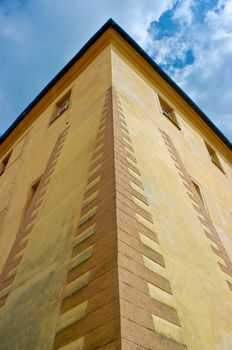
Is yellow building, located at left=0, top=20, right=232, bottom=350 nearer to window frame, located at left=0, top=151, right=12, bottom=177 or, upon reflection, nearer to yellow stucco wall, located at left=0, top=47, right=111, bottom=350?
yellow stucco wall, located at left=0, top=47, right=111, bottom=350

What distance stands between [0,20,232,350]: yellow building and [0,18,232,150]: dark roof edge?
1.40 metres

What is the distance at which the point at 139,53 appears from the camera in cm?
966

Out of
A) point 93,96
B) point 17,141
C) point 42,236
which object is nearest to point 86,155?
point 42,236

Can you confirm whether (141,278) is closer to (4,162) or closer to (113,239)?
(113,239)

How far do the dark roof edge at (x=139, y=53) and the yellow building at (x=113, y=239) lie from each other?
140cm

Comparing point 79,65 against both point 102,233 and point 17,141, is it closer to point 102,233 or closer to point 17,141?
point 17,141

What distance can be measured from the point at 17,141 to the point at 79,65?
3.44m

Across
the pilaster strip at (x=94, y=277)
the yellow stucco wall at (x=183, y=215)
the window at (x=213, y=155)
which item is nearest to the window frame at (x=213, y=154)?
the window at (x=213, y=155)

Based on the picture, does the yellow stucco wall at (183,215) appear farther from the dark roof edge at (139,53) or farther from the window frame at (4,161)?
the window frame at (4,161)

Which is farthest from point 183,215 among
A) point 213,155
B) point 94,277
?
point 213,155

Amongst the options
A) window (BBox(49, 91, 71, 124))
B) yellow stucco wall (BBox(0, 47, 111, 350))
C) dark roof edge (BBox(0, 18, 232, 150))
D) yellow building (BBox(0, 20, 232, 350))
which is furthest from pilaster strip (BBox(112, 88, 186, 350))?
dark roof edge (BBox(0, 18, 232, 150))

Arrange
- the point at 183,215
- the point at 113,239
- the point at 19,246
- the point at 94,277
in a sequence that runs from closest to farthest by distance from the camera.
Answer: the point at 94,277 < the point at 113,239 < the point at 19,246 < the point at 183,215

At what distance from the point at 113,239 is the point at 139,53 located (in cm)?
796

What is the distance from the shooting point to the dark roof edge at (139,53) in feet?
30.7
